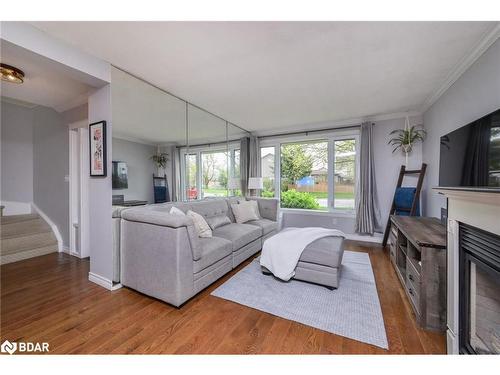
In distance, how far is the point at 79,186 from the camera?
3072 millimetres

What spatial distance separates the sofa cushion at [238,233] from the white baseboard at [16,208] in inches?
142

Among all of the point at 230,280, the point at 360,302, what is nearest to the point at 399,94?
the point at 360,302

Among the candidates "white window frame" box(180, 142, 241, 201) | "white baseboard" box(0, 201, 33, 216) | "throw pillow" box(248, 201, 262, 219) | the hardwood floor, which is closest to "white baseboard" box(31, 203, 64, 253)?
"white baseboard" box(0, 201, 33, 216)

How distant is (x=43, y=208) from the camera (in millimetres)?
3557

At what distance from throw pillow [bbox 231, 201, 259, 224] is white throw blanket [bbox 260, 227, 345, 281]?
114cm

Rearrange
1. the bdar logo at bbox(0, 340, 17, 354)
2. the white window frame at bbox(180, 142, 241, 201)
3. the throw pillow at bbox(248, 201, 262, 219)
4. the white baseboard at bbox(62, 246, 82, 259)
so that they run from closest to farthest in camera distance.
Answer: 1. the bdar logo at bbox(0, 340, 17, 354)
2. the white baseboard at bbox(62, 246, 82, 259)
3. the white window frame at bbox(180, 142, 241, 201)
4. the throw pillow at bbox(248, 201, 262, 219)

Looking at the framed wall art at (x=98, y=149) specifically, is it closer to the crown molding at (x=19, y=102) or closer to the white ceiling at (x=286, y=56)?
Answer: the white ceiling at (x=286, y=56)

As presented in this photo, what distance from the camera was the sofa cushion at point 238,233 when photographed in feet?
8.70

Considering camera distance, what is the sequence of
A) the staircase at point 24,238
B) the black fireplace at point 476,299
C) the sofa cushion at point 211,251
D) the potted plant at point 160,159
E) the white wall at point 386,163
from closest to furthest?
1. the black fireplace at point 476,299
2. the sofa cushion at point 211,251
3. the staircase at point 24,238
4. the potted plant at point 160,159
5. the white wall at point 386,163

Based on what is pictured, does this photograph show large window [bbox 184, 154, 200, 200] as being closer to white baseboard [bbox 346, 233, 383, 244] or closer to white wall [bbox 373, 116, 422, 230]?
white baseboard [bbox 346, 233, 383, 244]

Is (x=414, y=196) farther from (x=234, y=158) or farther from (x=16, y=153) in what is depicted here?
(x=16, y=153)

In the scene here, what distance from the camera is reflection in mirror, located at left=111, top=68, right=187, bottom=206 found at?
2.36m

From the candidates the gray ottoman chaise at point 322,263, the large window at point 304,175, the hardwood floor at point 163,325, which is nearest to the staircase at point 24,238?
the hardwood floor at point 163,325

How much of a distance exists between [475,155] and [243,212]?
2.89m
